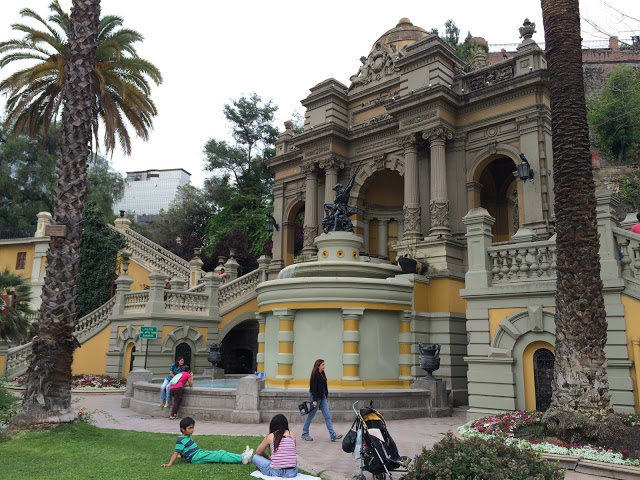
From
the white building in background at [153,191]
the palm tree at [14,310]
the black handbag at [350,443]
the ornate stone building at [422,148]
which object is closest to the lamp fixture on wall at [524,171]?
the ornate stone building at [422,148]

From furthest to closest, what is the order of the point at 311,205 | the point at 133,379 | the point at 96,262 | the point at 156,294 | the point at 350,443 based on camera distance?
the point at 96,262
the point at 311,205
the point at 156,294
the point at 133,379
the point at 350,443

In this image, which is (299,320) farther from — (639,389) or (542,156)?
(542,156)

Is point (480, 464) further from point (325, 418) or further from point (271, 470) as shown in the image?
point (325, 418)

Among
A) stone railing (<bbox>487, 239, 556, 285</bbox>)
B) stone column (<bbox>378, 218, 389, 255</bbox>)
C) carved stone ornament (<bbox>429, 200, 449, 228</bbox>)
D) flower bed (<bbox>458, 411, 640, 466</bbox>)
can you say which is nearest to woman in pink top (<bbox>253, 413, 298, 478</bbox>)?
flower bed (<bbox>458, 411, 640, 466</bbox>)

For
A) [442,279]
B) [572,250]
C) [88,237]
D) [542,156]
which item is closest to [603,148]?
[542,156]

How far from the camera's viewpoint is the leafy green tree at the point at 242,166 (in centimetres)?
4588

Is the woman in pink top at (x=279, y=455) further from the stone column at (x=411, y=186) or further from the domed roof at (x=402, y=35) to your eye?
the domed roof at (x=402, y=35)

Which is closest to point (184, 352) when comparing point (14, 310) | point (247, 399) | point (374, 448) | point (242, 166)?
point (14, 310)

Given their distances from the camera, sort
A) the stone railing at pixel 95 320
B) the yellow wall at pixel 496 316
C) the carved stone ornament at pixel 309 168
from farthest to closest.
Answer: the carved stone ornament at pixel 309 168 → the stone railing at pixel 95 320 → the yellow wall at pixel 496 316

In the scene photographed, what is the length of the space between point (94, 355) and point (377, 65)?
2014cm

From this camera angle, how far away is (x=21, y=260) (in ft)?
123

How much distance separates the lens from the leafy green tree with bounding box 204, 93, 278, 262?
45875 mm

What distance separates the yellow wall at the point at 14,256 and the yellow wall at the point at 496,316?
111 feet

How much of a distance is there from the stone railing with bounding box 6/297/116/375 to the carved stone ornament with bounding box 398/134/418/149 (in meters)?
15.0
